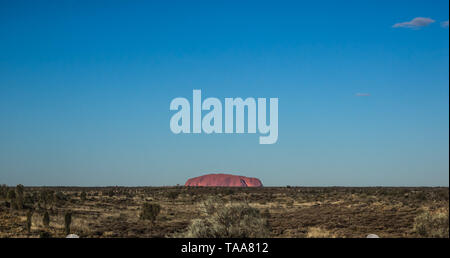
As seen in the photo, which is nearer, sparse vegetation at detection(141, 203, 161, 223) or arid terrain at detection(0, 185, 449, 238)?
arid terrain at detection(0, 185, 449, 238)

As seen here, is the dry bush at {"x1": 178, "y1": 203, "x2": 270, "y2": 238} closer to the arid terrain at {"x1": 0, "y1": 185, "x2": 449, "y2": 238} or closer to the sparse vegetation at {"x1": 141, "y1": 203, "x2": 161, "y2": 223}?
the arid terrain at {"x1": 0, "y1": 185, "x2": 449, "y2": 238}

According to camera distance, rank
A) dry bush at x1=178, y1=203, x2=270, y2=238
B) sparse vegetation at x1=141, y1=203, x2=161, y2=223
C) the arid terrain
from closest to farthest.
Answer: dry bush at x1=178, y1=203, x2=270, y2=238 → the arid terrain → sparse vegetation at x1=141, y1=203, x2=161, y2=223

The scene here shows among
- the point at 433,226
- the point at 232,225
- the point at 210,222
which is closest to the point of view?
the point at 232,225

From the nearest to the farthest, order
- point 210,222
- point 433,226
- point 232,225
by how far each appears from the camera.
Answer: point 232,225
point 210,222
point 433,226

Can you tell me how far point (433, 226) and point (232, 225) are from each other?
46.6 feet

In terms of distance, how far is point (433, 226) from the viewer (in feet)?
104

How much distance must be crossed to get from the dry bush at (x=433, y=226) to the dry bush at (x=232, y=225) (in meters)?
12.0

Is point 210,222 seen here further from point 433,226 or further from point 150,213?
point 433,226

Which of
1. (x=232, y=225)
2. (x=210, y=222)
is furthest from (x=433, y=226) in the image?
(x=210, y=222)

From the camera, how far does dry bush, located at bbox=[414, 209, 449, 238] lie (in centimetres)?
3075

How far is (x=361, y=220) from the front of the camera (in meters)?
41.7

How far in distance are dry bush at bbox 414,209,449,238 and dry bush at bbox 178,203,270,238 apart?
39.5 ft

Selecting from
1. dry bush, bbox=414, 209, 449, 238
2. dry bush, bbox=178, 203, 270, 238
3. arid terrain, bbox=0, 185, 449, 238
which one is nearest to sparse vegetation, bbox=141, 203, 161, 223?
arid terrain, bbox=0, 185, 449, 238
